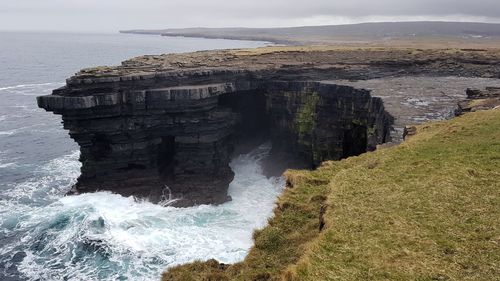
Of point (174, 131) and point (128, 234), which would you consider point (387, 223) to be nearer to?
point (128, 234)

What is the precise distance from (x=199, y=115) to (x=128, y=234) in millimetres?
13522

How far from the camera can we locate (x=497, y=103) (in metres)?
27.5

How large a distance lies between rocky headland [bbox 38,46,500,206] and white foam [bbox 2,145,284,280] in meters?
2.51

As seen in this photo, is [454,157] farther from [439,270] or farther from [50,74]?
[50,74]

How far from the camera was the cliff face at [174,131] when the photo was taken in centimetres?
4009

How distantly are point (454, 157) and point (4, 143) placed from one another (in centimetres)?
5826

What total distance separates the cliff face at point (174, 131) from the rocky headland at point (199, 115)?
9cm

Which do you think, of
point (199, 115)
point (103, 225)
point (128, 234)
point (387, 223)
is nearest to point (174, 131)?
point (199, 115)

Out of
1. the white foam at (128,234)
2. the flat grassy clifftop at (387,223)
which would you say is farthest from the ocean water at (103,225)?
the flat grassy clifftop at (387,223)

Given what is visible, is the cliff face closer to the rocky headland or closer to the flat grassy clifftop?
the rocky headland

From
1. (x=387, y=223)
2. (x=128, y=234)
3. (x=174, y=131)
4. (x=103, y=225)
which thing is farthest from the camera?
(x=174, y=131)

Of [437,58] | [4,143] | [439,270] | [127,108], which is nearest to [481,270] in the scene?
[439,270]

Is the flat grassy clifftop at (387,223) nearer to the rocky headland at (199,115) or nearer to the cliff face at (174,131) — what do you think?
the rocky headland at (199,115)

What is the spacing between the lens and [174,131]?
4300 cm
